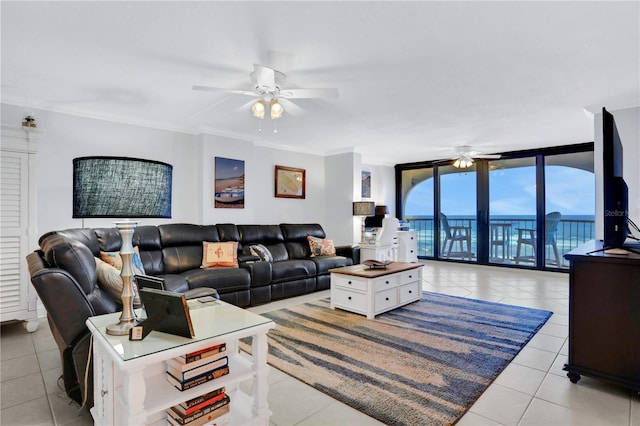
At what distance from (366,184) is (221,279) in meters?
4.64

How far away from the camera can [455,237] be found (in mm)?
7496

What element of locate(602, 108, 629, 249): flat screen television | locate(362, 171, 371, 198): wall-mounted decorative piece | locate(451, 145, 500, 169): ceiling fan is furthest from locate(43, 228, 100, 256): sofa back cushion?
locate(451, 145, 500, 169): ceiling fan

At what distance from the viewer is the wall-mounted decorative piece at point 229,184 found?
4.87 m

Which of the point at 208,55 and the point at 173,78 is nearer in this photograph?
the point at 208,55

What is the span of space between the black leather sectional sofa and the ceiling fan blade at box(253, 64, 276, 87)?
1.75 m

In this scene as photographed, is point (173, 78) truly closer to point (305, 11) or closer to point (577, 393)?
point (305, 11)

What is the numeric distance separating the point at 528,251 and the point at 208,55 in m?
6.74

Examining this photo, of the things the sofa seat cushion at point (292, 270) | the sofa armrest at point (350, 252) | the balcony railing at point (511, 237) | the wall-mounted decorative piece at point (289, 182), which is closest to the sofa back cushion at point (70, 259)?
the sofa seat cushion at point (292, 270)

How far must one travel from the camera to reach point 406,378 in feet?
7.34

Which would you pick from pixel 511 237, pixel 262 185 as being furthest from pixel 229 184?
pixel 511 237

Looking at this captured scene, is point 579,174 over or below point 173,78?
below

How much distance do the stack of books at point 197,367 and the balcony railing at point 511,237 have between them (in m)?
6.41

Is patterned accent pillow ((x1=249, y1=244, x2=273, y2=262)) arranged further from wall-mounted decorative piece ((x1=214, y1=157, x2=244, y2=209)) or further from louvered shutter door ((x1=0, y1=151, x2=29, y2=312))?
louvered shutter door ((x1=0, y1=151, x2=29, y2=312))

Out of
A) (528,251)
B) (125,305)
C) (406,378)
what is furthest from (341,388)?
(528,251)
